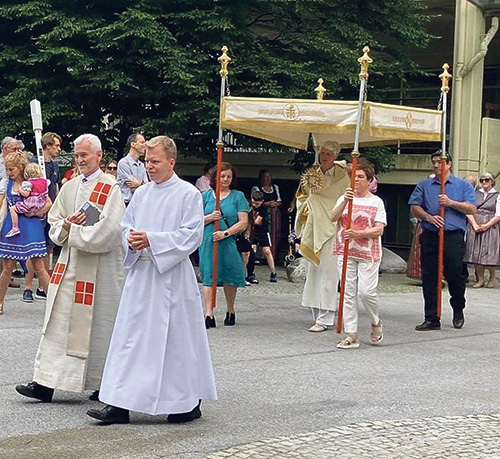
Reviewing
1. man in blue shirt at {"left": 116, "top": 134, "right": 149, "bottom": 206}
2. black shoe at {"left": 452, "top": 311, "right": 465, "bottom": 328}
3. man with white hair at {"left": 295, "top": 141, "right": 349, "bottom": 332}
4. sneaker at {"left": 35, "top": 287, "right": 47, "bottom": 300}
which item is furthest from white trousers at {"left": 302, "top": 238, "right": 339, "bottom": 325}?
sneaker at {"left": 35, "top": 287, "right": 47, "bottom": 300}

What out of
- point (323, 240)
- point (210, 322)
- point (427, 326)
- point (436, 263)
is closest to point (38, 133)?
point (210, 322)

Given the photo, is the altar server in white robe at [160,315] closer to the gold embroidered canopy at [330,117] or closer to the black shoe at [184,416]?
the black shoe at [184,416]

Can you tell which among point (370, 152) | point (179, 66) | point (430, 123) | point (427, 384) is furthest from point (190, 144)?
point (427, 384)

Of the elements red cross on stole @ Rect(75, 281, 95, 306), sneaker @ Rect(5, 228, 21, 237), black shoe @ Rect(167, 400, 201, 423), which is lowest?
black shoe @ Rect(167, 400, 201, 423)

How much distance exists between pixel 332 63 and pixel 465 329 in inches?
315

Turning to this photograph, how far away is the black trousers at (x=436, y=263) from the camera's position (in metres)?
11.7

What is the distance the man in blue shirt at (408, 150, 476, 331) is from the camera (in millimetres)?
11594

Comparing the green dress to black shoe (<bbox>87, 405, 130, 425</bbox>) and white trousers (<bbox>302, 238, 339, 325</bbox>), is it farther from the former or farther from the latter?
black shoe (<bbox>87, 405, 130, 425</bbox>)

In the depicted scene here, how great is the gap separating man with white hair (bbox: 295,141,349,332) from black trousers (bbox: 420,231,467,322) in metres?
1.03

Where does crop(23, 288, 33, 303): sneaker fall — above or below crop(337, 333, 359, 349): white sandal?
above

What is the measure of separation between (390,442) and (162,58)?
11.9 metres

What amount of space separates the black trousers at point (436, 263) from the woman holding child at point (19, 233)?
4.22 m

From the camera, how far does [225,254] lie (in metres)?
11.5

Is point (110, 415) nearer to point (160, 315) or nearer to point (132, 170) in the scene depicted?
point (160, 315)
